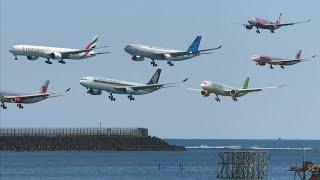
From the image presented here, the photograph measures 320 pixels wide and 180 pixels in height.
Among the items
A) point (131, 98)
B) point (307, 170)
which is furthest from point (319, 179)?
point (131, 98)

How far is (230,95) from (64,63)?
30.7 metres

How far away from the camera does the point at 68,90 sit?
162625 millimetres

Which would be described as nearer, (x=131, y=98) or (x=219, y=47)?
(x=219, y=47)

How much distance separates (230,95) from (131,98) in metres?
18.3

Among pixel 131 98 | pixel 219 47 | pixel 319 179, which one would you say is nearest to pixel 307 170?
pixel 319 179

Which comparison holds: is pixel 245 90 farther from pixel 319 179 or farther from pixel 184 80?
pixel 184 80

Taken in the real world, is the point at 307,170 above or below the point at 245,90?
below

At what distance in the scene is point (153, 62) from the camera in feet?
646

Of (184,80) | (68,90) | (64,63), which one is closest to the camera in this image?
(184,80)

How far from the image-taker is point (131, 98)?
636ft

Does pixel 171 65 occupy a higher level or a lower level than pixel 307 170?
higher

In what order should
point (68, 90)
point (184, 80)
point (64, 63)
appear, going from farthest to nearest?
1. point (64, 63)
2. point (68, 90)
3. point (184, 80)

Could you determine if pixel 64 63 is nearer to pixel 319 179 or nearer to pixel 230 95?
pixel 230 95

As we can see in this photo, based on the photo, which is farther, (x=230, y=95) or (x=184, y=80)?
(x=230, y=95)
